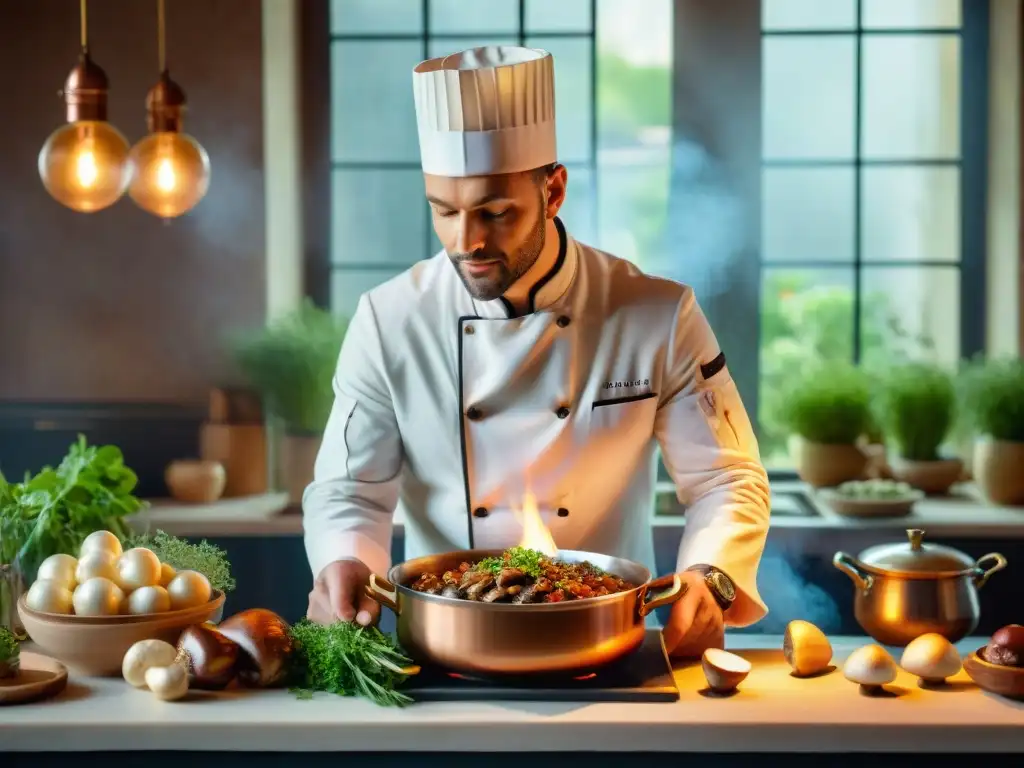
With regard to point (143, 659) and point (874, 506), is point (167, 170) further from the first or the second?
point (874, 506)

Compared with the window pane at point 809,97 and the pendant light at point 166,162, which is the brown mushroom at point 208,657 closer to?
the pendant light at point 166,162

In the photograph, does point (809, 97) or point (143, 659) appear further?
point (809, 97)

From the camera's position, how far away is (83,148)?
2887mm

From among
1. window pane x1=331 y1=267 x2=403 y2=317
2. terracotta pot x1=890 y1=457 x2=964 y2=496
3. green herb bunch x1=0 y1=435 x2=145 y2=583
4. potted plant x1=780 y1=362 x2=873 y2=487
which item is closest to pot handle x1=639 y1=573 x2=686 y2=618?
green herb bunch x1=0 y1=435 x2=145 y2=583

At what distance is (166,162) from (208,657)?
1.66m

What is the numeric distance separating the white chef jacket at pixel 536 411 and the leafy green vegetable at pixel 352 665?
0.57m

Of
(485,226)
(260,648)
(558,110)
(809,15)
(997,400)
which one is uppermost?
(809,15)

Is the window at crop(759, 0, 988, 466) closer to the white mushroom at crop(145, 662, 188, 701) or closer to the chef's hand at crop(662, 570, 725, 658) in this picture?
the chef's hand at crop(662, 570, 725, 658)

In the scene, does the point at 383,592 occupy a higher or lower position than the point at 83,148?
lower

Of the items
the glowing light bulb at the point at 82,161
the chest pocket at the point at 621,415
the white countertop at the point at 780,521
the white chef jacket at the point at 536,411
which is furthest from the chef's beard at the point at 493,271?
the white countertop at the point at 780,521

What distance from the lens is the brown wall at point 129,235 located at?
4.20 metres

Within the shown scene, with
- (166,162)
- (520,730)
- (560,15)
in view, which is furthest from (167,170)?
(520,730)
